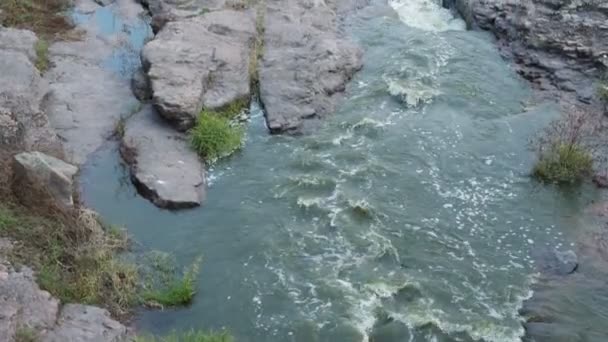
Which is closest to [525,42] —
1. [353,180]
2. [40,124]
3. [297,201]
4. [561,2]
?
[561,2]

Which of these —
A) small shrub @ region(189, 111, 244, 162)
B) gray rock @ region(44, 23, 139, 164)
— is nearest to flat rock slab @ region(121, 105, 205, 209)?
small shrub @ region(189, 111, 244, 162)

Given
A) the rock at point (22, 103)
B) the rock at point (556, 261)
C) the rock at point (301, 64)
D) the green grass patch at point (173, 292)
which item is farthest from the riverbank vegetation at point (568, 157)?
the rock at point (22, 103)

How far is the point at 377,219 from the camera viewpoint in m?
11.9

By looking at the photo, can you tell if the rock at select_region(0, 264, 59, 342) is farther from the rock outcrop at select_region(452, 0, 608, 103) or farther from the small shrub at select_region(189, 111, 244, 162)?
the rock outcrop at select_region(452, 0, 608, 103)

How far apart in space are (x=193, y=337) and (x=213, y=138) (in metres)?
4.91

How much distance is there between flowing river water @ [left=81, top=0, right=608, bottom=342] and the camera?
1009cm

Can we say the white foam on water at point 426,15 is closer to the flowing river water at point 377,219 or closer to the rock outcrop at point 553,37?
the rock outcrop at point 553,37

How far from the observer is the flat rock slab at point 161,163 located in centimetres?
1230

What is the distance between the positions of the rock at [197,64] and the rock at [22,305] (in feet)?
16.5

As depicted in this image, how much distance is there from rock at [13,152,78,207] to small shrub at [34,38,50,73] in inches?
193

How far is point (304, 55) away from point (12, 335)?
9568 mm

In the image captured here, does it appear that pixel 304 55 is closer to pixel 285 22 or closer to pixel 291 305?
pixel 285 22

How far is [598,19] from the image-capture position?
693 inches

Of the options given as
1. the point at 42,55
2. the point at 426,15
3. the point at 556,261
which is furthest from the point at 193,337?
the point at 426,15
